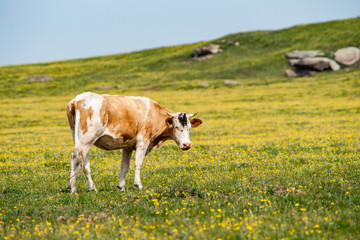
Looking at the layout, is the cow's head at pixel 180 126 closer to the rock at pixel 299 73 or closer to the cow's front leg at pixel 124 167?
the cow's front leg at pixel 124 167

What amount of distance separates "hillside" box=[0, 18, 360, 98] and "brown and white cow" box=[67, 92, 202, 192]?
49.1 meters

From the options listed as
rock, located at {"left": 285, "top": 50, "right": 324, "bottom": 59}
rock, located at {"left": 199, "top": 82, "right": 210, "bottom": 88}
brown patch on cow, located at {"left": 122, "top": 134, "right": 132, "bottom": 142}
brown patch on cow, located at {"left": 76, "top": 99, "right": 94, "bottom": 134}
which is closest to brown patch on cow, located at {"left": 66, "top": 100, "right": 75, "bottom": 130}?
brown patch on cow, located at {"left": 76, "top": 99, "right": 94, "bottom": 134}

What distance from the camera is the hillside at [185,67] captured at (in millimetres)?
66619

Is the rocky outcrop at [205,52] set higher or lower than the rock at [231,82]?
higher

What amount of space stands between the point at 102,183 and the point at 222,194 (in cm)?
426

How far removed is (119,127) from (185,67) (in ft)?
228

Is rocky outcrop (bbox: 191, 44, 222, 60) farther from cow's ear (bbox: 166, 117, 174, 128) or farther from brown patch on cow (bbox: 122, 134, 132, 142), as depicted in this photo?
brown patch on cow (bbox: 122, 134, 132, 142)

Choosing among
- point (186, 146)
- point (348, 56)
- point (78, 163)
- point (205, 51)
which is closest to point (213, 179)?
point (186, 146)

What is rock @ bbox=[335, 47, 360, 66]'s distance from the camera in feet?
215

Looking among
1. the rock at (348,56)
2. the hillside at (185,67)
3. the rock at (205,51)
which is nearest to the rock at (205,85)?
the hillside at (185,67)

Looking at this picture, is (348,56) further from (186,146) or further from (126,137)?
(126,137)

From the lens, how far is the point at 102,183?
41.4 ft

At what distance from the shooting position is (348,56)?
2611 inches

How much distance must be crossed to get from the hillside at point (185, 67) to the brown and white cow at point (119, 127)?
49.1 m
